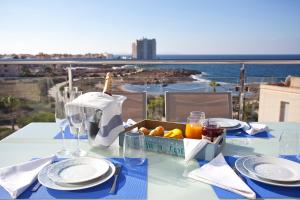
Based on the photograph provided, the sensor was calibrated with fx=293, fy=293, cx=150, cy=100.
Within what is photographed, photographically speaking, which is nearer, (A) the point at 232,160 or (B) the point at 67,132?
(A) the point at 232,160

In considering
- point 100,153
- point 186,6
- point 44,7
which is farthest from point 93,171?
point 186,6

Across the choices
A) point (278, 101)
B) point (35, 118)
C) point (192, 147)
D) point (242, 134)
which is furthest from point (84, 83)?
point (278, 101)

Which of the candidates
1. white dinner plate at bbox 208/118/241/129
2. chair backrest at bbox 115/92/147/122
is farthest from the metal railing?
white dinner plate at bbox 208/118/241/129

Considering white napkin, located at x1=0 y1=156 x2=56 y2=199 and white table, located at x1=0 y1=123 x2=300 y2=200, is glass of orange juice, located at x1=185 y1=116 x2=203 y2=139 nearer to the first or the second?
white table, located at x1=0 y1=123 x2=300 y2=200

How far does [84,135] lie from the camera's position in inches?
57.8

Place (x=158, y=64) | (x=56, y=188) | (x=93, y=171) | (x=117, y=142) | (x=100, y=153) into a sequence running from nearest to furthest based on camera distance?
(x=56, y=188), (x=93, y=171), (x=100, y=153), (x=117, y=142), (x=158, y=64)

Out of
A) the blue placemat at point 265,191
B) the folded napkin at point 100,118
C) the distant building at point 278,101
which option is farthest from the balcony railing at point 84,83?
the blue placemat at point 265,191

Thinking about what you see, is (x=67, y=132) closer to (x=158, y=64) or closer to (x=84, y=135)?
(x=84, y=135)

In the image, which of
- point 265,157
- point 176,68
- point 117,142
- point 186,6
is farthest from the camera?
point 186,6

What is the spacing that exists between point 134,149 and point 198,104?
115 cm

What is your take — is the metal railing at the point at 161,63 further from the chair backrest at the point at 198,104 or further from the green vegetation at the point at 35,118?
the chair backrest at the point at 198,104

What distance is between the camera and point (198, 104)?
219 centimetres

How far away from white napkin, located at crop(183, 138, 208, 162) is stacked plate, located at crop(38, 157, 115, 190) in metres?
0.28

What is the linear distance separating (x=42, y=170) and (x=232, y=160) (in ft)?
2.34
